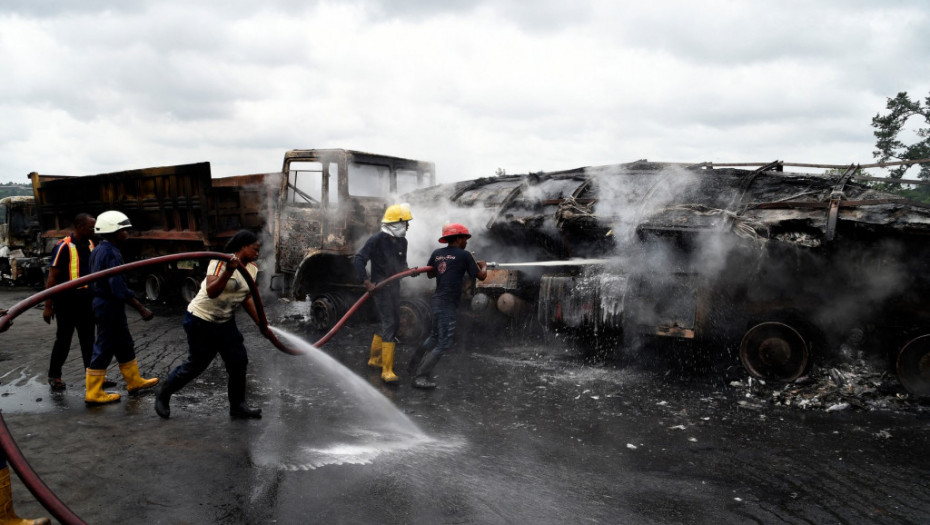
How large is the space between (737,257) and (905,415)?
1829 mm

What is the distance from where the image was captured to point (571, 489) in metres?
3.31

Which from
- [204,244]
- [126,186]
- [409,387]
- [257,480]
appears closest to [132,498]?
[257,480]

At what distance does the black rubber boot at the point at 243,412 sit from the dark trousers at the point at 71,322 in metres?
1.62

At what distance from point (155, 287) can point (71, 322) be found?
25.8 ft

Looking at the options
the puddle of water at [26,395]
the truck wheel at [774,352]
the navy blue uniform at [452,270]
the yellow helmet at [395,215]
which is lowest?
the puddle of water at [26,395]

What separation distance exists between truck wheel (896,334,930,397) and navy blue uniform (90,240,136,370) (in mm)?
6788

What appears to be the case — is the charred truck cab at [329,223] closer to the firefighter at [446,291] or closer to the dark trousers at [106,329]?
the firefighter at [446,291]

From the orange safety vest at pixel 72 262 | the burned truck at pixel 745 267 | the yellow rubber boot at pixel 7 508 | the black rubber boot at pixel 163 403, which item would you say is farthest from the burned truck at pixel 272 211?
the yellow rubber boot at pixel 7 508

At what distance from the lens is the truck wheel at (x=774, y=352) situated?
526 centimetres

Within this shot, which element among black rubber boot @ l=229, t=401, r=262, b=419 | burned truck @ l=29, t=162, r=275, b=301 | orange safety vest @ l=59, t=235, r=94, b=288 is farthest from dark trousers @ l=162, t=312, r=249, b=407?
burned truck @ l=29, t=162, r=275, b=301

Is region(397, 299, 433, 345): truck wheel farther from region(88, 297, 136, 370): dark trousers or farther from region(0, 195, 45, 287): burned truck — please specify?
region(0, 195, 45, 287): burned truck

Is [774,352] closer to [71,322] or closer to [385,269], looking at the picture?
[385,269]

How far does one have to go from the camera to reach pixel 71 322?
5172 millimetres

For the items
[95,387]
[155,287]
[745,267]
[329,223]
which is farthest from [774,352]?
[155,287]
